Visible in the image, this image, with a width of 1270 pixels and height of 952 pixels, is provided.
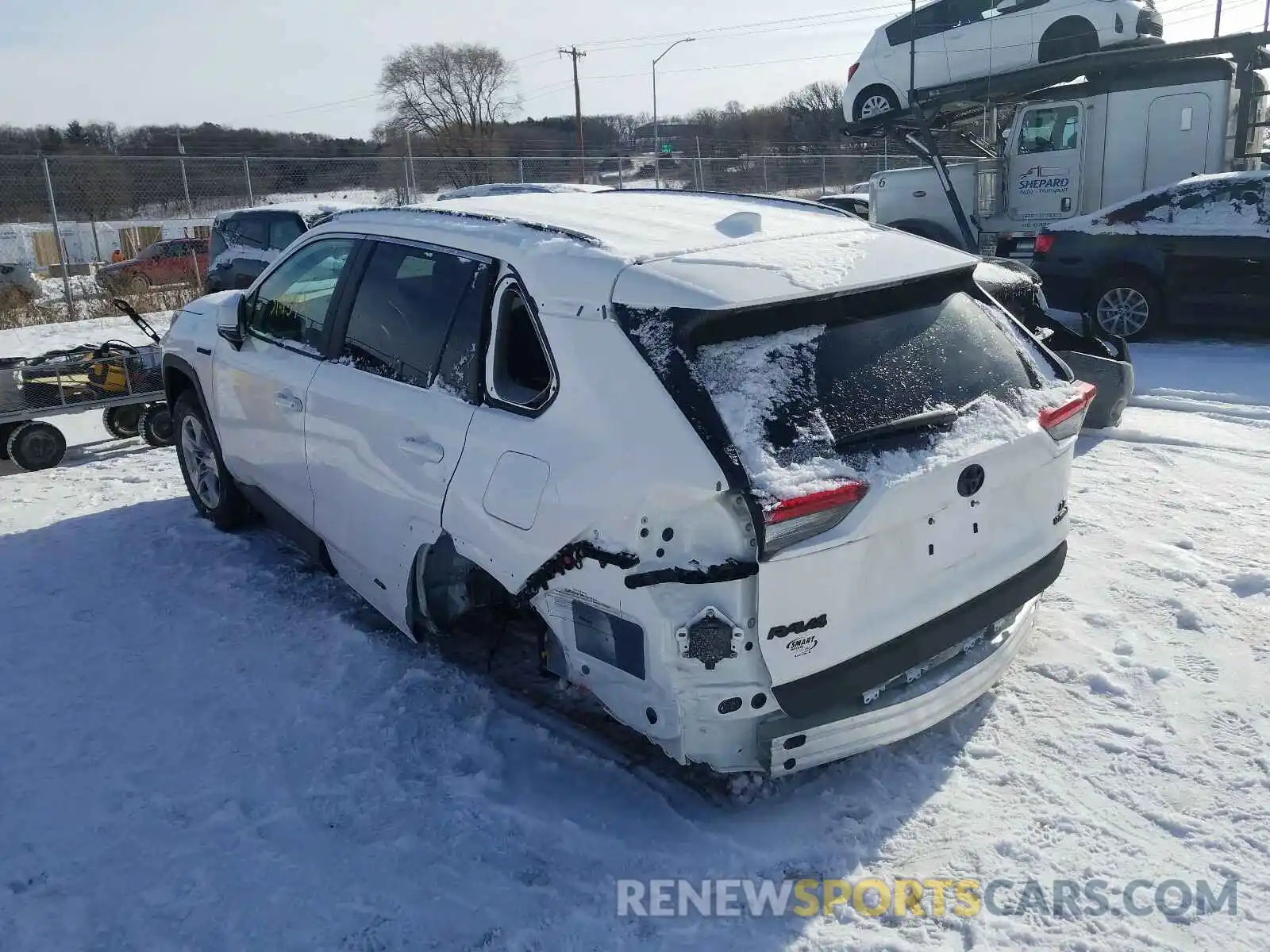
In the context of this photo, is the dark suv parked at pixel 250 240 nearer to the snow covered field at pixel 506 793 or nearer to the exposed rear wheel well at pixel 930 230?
the exposed rear wheel well at pixel 930 230

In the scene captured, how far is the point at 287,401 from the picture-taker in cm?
442

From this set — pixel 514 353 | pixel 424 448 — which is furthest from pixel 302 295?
pixel 514 353

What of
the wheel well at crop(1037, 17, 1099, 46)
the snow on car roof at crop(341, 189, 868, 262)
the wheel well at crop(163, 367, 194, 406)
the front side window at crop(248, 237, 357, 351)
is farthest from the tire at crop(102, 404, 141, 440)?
the wheel well at crop(1037, 17, 1099, 46)

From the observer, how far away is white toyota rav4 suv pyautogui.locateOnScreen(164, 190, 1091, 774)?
8.98 feet

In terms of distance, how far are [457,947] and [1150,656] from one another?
9.40ft

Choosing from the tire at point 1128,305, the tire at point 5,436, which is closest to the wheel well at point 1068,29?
the tire at point 1128,305

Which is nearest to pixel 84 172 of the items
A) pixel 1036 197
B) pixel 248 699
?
pixel 1036 197

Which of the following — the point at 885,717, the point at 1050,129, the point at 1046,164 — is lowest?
the point at 885,717

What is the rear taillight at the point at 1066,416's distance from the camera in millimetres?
3322

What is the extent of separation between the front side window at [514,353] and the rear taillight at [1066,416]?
1680 millimetres

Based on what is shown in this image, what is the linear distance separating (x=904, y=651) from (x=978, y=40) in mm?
14623

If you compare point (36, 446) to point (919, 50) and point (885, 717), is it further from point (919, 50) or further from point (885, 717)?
point (919, 50)

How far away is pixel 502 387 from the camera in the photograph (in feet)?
10.8

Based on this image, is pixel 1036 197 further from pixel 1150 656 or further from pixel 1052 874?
pixel 1052 874
